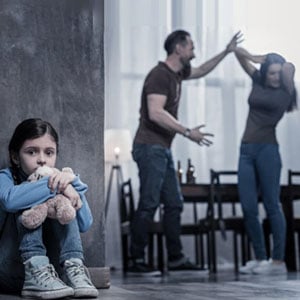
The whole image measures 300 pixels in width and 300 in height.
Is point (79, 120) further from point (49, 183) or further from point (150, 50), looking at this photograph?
point (150, 50)

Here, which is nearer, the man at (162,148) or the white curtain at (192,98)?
Answer: the man at (162,148)

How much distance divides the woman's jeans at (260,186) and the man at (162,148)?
0.84 feet

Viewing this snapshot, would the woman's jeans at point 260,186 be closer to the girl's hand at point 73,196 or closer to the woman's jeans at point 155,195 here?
the woman's jeans at point 155,195

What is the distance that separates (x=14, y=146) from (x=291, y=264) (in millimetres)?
2962

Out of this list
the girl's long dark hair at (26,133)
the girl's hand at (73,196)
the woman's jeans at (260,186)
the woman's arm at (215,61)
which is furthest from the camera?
the woman's arm at (215,61)

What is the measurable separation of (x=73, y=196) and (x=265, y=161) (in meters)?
2.19

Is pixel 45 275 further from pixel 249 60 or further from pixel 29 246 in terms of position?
pixel 249 60

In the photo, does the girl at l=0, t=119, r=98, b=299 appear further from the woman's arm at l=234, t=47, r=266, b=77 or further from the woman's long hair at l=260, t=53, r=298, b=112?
the woman's arm at l=234, t=47, r=266, b=77

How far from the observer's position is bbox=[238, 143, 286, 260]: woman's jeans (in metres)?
4.23

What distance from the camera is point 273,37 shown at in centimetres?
528

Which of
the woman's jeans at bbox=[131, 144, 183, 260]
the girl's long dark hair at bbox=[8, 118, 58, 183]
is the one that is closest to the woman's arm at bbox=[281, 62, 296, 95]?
the woman's jeans at bbox=[131, 144, 183, 260]

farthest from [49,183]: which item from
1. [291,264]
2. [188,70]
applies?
[291,264]

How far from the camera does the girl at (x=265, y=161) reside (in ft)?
13.9

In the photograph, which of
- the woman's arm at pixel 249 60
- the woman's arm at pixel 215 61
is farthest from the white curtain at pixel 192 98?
the woman's arm at pixel 249 60
